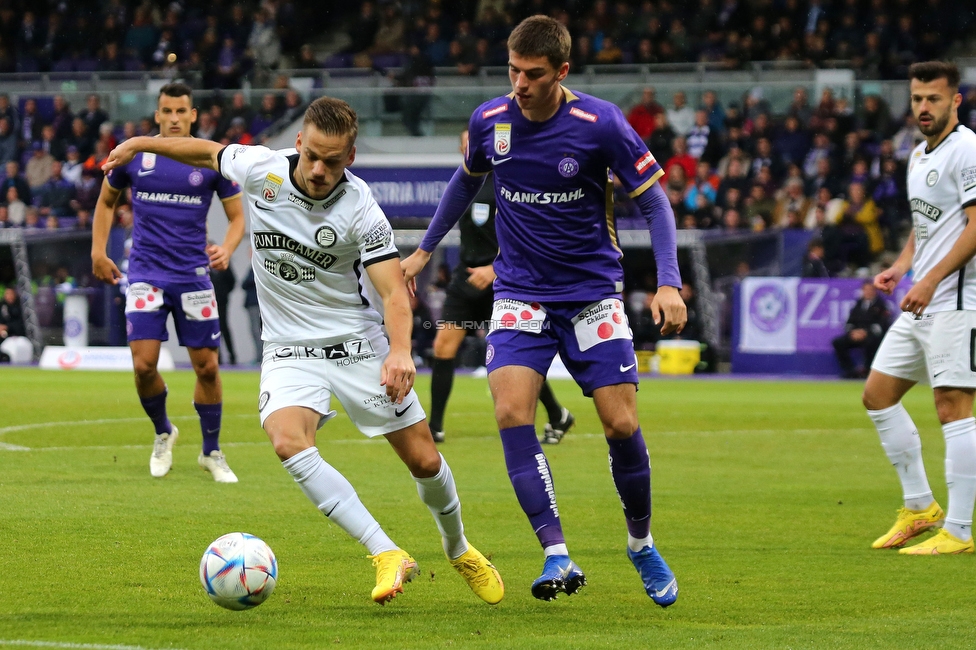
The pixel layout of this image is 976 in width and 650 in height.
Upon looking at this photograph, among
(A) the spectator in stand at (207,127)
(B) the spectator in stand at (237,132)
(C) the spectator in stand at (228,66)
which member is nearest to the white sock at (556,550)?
(B) the spectator in stand at (237,132)

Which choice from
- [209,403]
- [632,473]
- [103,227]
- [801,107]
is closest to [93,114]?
[801,107]

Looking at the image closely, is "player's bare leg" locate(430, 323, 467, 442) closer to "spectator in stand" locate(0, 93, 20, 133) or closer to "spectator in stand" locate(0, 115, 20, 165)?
"spectator in stand" locate(0, 115, 20, 165)

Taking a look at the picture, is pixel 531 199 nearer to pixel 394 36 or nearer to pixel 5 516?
pixel 5 516

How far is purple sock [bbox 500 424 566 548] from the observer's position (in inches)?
216

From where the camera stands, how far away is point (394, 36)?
3159cm

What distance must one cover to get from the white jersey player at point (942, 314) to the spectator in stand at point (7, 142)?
23.7 metres

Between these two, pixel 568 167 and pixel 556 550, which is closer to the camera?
pixel 556 550

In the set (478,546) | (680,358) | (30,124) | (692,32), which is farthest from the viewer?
(692,32)

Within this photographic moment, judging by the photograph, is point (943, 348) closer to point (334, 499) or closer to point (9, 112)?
point (334, 499)

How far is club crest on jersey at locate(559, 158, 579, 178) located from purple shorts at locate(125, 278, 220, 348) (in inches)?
158

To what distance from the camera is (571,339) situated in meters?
5.64

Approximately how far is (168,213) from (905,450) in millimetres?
5107

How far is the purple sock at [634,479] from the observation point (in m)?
5.59

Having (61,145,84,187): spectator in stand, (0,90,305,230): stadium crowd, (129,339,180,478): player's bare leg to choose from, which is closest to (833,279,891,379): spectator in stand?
(0,90,305,230): stadium crowd
